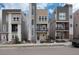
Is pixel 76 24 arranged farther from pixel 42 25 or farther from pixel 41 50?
pixel 41 50

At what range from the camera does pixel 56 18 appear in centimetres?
576

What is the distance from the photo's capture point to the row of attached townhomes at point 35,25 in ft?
18.7

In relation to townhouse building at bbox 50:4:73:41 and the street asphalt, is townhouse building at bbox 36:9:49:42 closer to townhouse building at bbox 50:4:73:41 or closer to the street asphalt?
townhouse building at bbox 50:4:73:41

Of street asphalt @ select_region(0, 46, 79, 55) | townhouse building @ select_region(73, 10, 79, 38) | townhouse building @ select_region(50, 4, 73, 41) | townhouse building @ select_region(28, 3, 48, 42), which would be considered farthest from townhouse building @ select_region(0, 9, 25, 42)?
townhouse building @ select_region(73, 10, 79, 38)

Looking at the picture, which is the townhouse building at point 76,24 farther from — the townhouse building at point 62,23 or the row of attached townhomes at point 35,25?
the townhouse building at point 62,23

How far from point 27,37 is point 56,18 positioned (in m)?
0.91

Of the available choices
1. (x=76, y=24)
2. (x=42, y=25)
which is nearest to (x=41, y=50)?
(x=42, y=25)

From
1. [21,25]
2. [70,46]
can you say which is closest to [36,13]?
[21,25]

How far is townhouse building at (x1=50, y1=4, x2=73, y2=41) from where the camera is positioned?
5.71m

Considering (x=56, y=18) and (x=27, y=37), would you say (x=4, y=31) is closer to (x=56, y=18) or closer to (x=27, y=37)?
(x=27, y=37)

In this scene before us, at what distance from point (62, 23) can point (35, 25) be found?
2.32 feet

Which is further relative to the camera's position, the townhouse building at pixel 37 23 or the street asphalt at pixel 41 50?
the townhouse building at pixel 37 23

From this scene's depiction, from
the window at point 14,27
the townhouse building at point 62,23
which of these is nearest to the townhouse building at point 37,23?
the townhouse building at point 62,23

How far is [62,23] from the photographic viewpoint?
5.73 m
